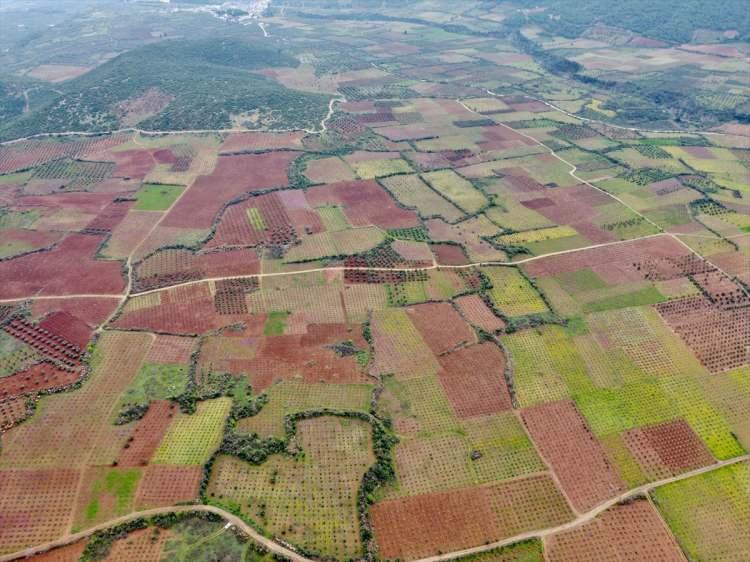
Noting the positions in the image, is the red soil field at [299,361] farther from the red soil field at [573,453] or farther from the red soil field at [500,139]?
the red soil field at [500,139]

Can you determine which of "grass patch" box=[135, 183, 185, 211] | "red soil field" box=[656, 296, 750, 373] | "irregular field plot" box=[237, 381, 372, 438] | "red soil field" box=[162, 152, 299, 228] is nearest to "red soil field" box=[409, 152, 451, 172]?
"red soil field" box=[162, 152, 299, 228]

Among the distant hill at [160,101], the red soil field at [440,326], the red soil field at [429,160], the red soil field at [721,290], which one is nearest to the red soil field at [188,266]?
the red soil field at [440,326]

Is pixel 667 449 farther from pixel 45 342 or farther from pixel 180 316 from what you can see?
pixel 45 342

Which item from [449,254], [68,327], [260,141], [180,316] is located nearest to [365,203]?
[449,254]

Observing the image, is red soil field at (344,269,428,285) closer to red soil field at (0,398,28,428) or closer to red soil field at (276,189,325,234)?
red soil field at (276,189,325,234)

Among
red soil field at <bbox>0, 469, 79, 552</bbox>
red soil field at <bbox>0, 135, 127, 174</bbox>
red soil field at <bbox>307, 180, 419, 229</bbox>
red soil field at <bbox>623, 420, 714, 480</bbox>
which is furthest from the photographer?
red soil field at <bbox>0, 135, 127, 174</bbox>

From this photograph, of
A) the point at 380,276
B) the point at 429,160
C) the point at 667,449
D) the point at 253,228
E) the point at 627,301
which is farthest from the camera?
the point at 429,160
